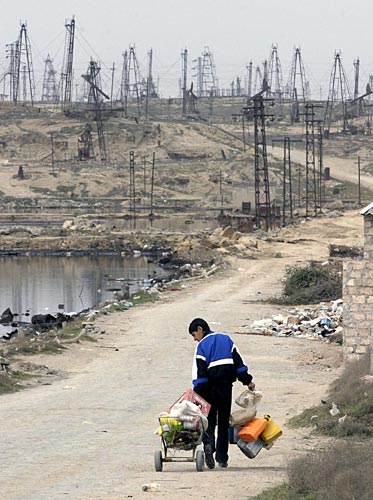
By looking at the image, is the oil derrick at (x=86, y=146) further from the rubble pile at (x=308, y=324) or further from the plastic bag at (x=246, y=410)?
the plastic bag at (x=246, y=410)

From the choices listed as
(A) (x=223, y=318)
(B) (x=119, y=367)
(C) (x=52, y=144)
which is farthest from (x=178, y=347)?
(C) (x=52, y=144)

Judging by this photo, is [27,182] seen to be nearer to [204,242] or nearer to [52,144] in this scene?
[52,144]

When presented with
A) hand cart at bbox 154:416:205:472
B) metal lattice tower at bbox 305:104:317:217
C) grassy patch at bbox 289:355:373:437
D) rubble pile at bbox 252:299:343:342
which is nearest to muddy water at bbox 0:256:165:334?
rubble pile at bbox 252:299:343:342

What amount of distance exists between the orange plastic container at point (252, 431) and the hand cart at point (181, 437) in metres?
0.38

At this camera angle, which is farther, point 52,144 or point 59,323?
point 52,144

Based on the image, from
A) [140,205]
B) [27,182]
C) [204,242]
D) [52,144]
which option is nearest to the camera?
[204,242]

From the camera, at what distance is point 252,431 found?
9359mm

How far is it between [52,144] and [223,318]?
67312 mm

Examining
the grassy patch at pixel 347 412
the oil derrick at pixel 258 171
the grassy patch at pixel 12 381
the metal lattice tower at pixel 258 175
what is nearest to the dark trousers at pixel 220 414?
the grassy patch at pixel 347 412

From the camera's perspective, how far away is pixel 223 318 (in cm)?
2367

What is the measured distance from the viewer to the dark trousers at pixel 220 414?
928 cm

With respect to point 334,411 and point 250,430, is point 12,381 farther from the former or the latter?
point 250,430

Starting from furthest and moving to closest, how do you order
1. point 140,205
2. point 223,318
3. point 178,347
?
point 140,205
point 223,318
point 178,347

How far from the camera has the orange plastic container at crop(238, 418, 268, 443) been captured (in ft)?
30.7
